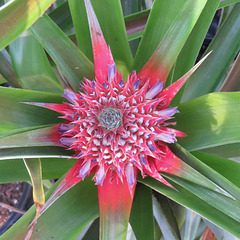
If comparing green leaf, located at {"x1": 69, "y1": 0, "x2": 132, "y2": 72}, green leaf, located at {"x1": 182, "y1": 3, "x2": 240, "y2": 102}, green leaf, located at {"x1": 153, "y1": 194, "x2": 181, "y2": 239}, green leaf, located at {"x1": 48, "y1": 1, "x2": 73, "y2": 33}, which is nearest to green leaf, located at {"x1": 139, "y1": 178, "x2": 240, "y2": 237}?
green leaf, located at {"x1": 153, "y1": 194, "x2": 181, "y2": 239}

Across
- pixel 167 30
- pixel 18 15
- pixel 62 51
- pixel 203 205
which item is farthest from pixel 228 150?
pixel 18 15

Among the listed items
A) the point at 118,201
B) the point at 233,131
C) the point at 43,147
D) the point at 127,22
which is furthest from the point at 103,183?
the point at 127,22

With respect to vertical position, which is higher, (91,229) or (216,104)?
(216,104)

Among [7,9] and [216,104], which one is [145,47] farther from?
[7,9]

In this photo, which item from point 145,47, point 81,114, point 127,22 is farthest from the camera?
point 127,22

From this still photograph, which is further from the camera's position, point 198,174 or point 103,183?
point 103,183

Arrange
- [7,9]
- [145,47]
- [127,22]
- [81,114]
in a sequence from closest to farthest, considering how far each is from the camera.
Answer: [7,9], [81,114], [145,47], [127,22]

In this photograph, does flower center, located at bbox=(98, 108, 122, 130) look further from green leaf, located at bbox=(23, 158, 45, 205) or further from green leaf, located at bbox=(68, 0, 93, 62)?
green leaf, located at bbox=(68, 0, 93, 62)
